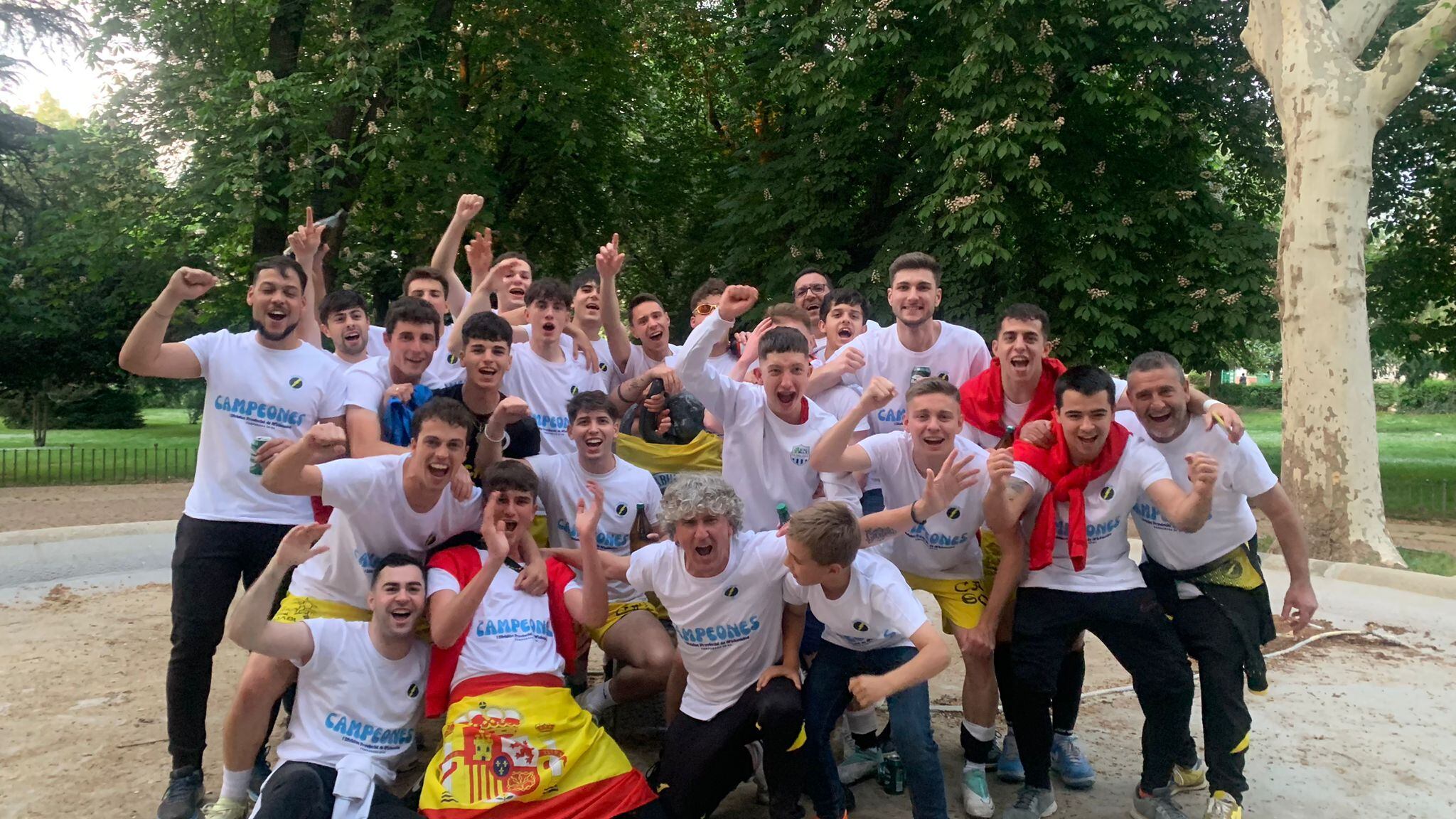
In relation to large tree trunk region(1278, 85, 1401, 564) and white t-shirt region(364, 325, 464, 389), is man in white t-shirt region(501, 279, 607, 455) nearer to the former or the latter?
white t-shirt region(364, 325, 464, 389)

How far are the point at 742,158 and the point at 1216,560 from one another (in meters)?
12.4

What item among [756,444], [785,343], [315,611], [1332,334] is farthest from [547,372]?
[1332,334]

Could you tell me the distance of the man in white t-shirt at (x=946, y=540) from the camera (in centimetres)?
436

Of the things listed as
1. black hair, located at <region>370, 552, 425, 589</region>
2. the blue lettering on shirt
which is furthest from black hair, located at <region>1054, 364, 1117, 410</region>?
black hair, located at <region>370, 552, 425, 589</region>

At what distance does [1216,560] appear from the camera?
4336mm

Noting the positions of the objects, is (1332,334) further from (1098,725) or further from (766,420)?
(766,420)

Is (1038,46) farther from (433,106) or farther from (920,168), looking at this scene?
(433,106)

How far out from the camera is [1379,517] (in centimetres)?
998

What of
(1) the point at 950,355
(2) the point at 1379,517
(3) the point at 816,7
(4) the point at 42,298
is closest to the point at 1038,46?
(3) the point at 816,7

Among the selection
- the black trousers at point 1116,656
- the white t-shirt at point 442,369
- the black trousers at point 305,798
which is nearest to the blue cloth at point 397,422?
the white t-shirt at point 442,369

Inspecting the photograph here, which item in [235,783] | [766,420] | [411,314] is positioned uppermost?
[411,314]

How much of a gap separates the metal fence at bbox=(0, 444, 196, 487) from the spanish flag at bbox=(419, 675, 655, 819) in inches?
671

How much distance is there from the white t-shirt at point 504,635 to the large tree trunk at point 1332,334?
897 centimetres

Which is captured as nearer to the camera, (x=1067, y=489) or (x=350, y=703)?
(x=350, y=703)
